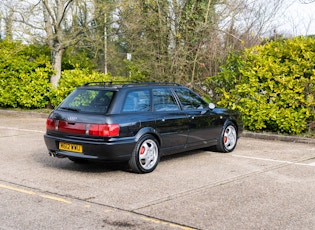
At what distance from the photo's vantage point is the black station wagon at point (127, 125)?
24.9 ft

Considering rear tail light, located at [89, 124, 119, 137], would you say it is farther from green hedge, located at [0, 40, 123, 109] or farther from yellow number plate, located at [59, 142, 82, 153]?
green hedge, located at [0, 40, 123, 109]

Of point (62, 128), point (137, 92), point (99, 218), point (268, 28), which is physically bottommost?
point (99, 218)

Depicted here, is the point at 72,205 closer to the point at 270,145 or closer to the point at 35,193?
the point at 35,193

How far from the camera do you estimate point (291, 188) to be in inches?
279

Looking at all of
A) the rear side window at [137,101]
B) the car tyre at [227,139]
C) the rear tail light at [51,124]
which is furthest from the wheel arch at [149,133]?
the car tyre at [227,139]

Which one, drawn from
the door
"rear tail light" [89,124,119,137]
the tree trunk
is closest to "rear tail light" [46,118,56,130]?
"rear tail light" [89,124,119,137]

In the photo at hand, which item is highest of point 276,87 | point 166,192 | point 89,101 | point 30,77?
point 30,77

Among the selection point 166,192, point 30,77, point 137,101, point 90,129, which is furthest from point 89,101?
point 30,77

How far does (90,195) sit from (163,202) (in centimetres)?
104

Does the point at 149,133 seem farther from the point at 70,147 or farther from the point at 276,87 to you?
the point at 276,87

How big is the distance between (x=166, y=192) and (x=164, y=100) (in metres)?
2.44

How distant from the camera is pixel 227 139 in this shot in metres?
10.2

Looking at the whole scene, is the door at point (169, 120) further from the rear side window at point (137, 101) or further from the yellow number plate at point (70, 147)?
the yellow number plate at point (70, 147)

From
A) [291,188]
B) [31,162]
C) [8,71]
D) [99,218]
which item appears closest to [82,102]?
[31,162]
